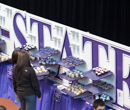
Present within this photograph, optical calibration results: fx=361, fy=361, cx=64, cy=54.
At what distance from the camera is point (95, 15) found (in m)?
8.14

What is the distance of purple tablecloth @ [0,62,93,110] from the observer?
19.4ft

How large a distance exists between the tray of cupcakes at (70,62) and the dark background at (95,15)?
197 centimetres

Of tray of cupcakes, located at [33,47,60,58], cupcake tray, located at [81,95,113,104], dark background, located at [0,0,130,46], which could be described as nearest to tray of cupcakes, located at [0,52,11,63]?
tray of cupcakes, located at [33,47,60,58]

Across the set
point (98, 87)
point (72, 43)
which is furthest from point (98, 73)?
point (72, 43)

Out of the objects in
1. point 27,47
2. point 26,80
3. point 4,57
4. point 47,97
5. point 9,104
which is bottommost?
point 9,104

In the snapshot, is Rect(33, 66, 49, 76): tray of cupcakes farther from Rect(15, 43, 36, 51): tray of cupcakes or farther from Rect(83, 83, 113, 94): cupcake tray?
Rect(83, 83, 113, 94): cupcake tray

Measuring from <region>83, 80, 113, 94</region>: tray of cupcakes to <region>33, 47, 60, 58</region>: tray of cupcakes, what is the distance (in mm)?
990

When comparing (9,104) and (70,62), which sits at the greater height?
(70,62)

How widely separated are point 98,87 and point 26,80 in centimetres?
127

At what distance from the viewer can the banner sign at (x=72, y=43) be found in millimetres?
5520

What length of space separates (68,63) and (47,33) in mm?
861

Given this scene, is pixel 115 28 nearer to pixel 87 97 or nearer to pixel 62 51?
pixel 62 51

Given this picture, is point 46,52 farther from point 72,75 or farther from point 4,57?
point 4,57

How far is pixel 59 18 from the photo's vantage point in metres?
8.90
